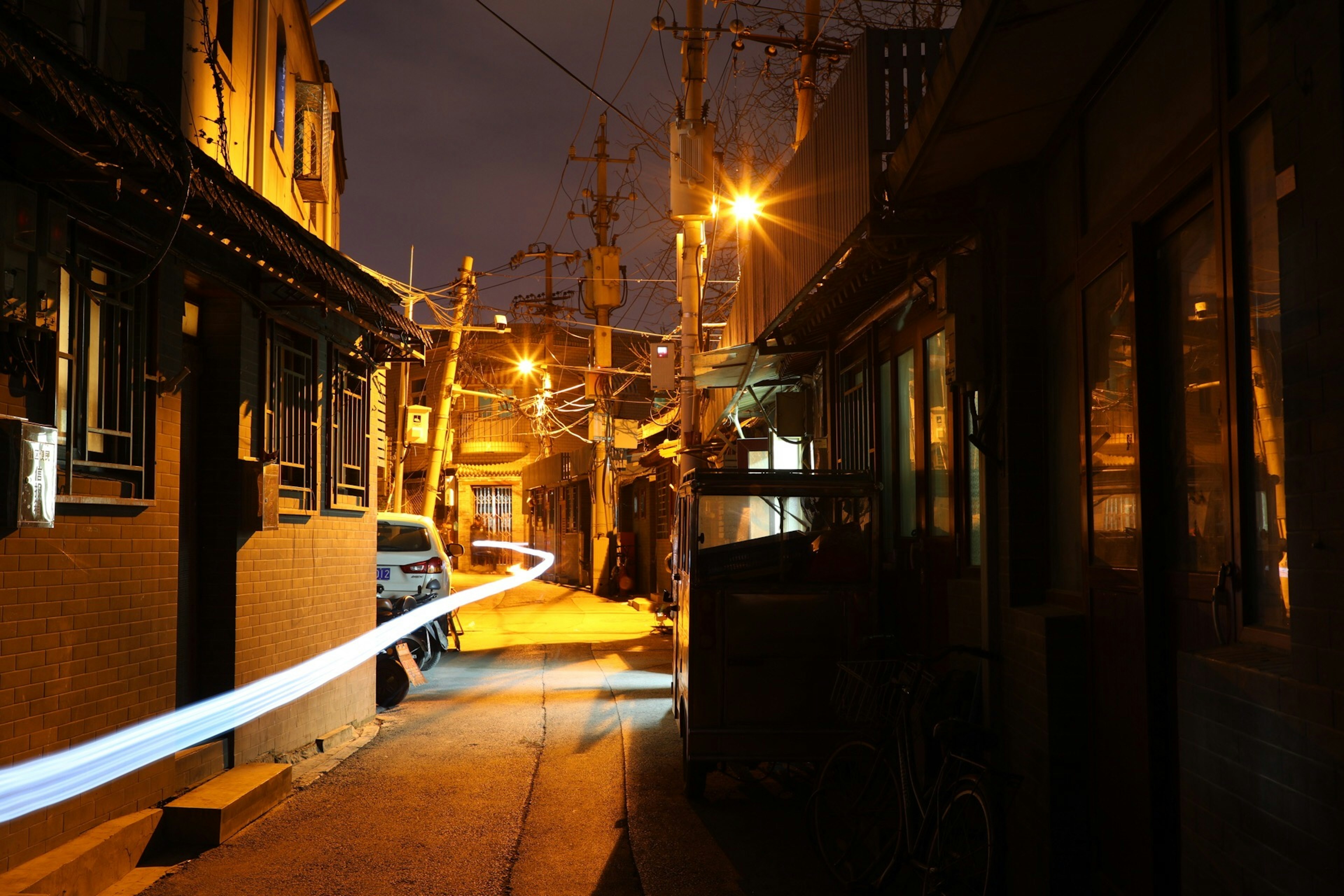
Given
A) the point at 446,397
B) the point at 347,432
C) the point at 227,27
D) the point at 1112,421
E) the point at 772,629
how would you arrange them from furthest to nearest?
1. the point at 446,397
2. the point at 347,432
3. the point at 227,27
4. the point at 772,629
5. the point at 1112,421

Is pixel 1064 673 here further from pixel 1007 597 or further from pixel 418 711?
pixel 418 711

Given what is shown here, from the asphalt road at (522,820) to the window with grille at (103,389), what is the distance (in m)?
2.46

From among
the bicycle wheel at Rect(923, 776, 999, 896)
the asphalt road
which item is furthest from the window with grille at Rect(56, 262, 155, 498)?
the bicycle wheel at Rect(923, 776, 999, 896)

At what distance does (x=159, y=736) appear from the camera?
715 cm

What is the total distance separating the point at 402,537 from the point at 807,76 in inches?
361

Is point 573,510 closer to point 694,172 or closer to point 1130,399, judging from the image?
point 694,172

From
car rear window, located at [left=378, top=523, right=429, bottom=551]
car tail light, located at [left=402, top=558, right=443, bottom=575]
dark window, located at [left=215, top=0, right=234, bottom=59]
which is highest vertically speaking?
dark window, located at [left=215, top=0, right=234, bottom=59]

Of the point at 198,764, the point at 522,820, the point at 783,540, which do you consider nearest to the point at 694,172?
the point at 783,540

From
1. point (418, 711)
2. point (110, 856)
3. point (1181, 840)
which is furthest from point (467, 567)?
point (1181, 840)

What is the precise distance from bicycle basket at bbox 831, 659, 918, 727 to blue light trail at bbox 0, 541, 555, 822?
447cm

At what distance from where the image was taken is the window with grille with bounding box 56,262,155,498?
6.17 m

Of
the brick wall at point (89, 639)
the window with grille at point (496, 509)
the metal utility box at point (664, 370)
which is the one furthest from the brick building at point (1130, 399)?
the window with grille at point (496, 509)

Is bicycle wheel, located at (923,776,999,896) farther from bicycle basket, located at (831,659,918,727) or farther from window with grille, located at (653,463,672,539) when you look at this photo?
window with grille, located at (653,463,672,539)

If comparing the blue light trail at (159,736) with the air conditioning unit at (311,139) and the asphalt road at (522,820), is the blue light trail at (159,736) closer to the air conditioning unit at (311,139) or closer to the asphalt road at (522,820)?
the asphalt road at (522,820)
